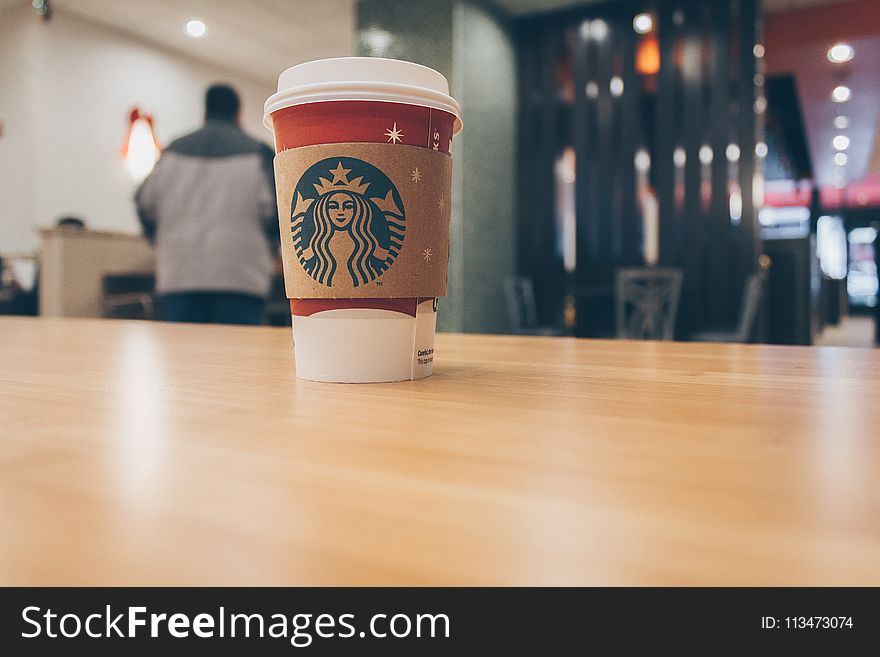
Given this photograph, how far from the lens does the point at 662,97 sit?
4.99m

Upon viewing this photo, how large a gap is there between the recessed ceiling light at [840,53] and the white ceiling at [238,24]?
12.9 ft

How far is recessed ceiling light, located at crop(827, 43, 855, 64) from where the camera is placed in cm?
564

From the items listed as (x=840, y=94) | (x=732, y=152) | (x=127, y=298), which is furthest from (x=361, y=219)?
(x=840, y=94)

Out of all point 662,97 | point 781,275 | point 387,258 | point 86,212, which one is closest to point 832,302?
point 781,275

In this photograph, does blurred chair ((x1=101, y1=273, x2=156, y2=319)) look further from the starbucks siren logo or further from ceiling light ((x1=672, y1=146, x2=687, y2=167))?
the starbucks siren logo

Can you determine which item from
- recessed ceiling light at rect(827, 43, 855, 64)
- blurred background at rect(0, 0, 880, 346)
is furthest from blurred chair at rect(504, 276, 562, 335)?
recessed ceiling light at rect(827, 43, 855, 64)

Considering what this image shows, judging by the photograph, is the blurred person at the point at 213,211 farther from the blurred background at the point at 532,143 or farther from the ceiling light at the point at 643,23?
the ceiling light at the point at 643,23

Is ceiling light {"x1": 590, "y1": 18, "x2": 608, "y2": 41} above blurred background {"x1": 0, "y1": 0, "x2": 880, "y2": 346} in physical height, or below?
above

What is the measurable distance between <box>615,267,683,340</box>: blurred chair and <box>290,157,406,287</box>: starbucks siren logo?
423 centimetres

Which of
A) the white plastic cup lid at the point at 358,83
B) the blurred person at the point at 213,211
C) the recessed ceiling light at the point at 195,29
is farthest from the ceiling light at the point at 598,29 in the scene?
the white plastic cup lid at the point at 358,83

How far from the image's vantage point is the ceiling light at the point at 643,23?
5023mm

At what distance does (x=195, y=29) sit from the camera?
570cm
